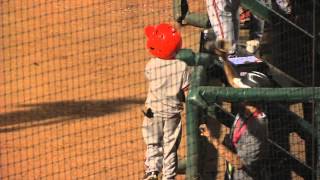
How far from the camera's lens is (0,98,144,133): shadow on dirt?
20.4ft

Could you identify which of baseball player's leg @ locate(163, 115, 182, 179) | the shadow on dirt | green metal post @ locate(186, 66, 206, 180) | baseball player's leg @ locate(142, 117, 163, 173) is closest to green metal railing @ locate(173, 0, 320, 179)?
green metal post @ locate(186, 66, 206, 180)

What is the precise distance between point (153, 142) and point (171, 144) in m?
0.13

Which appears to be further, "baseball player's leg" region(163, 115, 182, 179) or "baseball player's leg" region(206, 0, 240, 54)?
"baseball player's leg" region(206, 0, 240, 54)

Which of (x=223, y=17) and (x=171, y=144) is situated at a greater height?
(x=223, y=17)

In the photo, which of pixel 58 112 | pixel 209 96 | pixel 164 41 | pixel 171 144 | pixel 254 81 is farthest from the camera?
pixel 58 112

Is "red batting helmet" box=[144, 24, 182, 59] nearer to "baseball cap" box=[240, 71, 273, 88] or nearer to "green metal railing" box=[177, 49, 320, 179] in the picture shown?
"baseball cap" box=[240, 71, 273, 88]

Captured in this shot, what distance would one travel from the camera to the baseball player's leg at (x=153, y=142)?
16.3ft

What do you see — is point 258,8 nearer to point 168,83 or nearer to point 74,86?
point 168,83

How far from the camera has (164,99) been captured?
4.88 metres

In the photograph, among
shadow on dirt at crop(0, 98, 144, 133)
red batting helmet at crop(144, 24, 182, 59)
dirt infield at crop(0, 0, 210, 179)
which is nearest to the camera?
red batting helmet at crop(144, 24, 182, 59)

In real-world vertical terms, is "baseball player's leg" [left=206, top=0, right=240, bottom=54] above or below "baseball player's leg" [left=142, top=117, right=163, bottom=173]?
above

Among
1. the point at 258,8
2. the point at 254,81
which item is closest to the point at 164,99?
the point at 254,81

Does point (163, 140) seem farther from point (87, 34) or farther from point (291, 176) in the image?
point (87, 34)

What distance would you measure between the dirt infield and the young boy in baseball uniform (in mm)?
460
